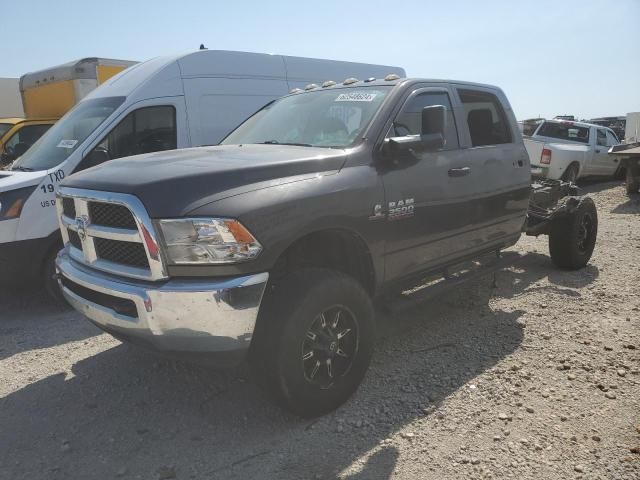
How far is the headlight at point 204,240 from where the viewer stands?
2.56 m

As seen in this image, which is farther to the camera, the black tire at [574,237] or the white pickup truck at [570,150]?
the white pickup truck at [570,150]

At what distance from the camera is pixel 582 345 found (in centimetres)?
395

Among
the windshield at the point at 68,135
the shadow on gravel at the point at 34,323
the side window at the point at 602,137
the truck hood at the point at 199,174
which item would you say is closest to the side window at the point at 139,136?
the windshield at the point at 68,135

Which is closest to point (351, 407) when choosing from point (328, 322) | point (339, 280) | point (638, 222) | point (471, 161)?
point (328, 322)

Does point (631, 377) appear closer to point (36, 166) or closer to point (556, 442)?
point (556, 442)

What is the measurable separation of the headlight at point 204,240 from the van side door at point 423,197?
1.11 metres

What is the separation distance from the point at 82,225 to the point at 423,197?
218cm

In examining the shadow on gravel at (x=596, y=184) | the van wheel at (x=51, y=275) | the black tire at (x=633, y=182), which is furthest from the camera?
the shadow on gravel at (x=596, y=184)

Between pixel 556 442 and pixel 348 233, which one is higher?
pixel 348 233

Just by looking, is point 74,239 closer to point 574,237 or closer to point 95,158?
point 95,158

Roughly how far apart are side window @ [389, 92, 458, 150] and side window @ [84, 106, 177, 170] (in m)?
3.00

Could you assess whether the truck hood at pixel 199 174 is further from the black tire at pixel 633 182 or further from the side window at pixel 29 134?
the black tire at pixel 633 182

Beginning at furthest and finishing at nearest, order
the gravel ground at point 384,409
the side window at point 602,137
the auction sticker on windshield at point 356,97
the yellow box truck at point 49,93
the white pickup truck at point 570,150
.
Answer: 1. the side window at point 602,137
2. the white pickup truck at point 570,150
3. the yellow box truck at point 49,93
4. the auction sticker on windshield at point 356,97
5. the gravel ground at point 384,409

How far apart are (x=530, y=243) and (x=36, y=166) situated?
6328 millimetres
